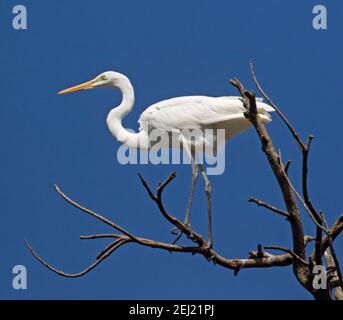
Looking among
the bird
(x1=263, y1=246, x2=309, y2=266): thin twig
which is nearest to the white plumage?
the bird

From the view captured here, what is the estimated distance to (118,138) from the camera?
11.2 m

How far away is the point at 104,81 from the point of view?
11773mm

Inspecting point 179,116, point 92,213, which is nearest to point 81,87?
point 179,116

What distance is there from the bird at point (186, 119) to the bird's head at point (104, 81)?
0.19 metres

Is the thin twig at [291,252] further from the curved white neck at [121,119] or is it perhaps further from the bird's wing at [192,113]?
the curved white neck at [121,119]

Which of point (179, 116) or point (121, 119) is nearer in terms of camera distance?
point (179, 116)

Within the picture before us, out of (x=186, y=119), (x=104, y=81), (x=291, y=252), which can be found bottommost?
(x=291, y=252)

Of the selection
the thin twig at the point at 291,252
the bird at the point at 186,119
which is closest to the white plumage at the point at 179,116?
the bird at the point at 186,119

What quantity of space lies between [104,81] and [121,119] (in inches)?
25.2

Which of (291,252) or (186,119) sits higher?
(186,119)

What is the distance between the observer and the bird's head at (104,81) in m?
11.7

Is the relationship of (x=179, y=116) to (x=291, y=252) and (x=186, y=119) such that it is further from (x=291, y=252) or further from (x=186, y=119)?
(x=291, y=252)
